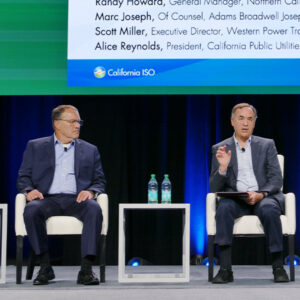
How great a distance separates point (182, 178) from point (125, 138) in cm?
54

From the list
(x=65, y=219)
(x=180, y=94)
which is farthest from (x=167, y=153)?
(x=65, y=219)

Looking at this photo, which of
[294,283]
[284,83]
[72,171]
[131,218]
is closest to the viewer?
[294,283]

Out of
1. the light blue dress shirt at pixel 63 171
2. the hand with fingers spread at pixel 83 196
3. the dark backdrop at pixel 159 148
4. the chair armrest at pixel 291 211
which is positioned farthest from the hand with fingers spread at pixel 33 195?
the chair armrest at pixel 291 211

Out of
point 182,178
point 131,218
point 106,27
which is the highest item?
point 106,27

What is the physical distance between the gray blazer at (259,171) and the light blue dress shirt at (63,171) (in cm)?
87

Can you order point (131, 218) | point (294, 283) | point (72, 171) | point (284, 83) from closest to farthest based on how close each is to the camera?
point (294, 283) < point (72, 171) < point (284, 83) < point (131, 218)

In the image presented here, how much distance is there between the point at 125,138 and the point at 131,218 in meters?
0.62

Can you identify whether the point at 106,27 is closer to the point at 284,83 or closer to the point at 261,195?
the point at 284,83

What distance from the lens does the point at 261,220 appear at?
11.6 feet

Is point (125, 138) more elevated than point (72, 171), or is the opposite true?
point (125, 138)

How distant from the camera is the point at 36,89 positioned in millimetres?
4551

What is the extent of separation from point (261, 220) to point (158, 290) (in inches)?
28.9

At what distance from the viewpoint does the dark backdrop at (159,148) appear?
187 inches

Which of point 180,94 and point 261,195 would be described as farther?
point 180,94
